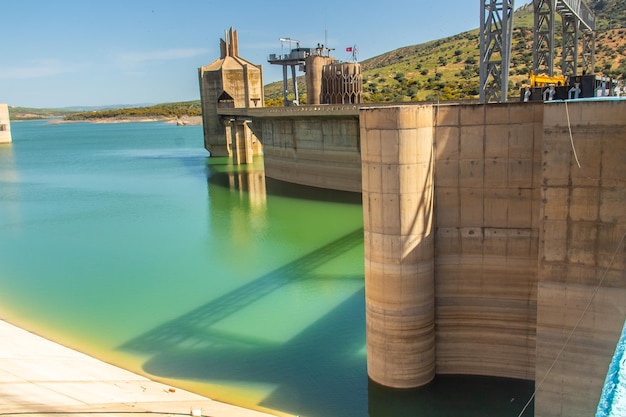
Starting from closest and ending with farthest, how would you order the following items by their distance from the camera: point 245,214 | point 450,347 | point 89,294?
point 450,347 < point 89,294 < point 245,214

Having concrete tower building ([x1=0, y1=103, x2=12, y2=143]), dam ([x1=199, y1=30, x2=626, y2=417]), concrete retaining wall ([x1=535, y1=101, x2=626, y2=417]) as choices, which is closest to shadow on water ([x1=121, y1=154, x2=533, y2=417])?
dam ([x1=199, y1=30, x2=626, y2=417])

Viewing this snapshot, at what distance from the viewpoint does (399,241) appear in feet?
41.5

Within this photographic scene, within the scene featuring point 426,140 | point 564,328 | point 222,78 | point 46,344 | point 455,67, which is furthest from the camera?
point 455,67

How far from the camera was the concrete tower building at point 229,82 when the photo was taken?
63750 millimetres

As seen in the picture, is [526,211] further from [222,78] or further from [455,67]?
[455,67]

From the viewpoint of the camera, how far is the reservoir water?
13.4 m

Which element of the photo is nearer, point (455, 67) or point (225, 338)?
point (225, 338)

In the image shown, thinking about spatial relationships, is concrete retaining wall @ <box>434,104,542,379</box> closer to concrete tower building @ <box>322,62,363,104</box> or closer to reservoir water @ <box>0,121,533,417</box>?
reservoir water @ <box>0,121,533,417</box>

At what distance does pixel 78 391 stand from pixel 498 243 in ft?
32.2

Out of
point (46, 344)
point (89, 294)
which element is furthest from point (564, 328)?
point (89, 294)

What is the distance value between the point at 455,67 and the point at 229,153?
4580cm

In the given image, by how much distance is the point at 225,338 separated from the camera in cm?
1653

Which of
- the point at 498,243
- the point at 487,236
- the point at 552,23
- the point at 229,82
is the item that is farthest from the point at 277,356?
the point at 229,82

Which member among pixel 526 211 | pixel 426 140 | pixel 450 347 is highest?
pixel 426 140
